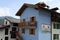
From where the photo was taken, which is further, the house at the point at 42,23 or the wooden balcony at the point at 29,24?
the wooden balcony at the point at 29,24

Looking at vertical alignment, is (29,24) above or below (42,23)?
below

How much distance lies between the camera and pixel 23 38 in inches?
1508

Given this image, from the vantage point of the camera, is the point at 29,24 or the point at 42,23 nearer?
the point at 42,23

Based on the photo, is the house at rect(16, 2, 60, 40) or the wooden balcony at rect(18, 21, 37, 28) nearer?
the house at rect(16, 2, 60, 40)

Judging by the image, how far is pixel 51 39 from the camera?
33.3 meters

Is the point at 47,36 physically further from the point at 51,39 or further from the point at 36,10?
the point at 36,10

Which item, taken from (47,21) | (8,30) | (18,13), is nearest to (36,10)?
(47,21)

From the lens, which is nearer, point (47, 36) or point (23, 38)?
point (47, 36)

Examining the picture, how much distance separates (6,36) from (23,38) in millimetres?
12037

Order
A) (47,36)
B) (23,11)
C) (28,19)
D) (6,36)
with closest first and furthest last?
(47,36) < (28,19) < (23,11) < (6,36)

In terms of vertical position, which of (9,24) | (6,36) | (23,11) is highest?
(23,11)

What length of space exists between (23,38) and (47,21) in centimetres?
845

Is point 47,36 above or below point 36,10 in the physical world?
below

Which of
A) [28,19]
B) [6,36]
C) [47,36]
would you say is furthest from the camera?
[6,36]
